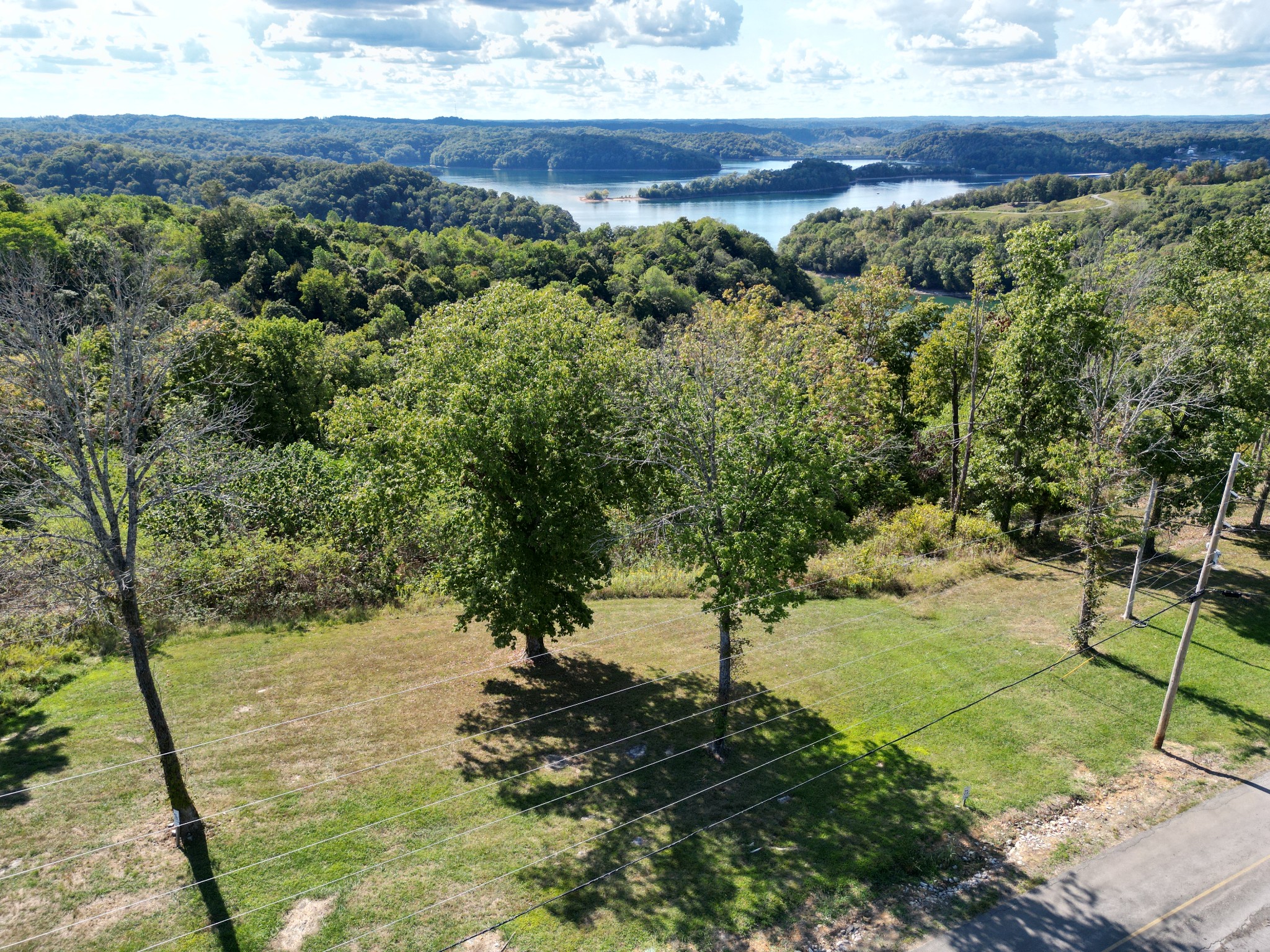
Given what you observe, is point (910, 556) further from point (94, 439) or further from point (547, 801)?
point (94, 439)

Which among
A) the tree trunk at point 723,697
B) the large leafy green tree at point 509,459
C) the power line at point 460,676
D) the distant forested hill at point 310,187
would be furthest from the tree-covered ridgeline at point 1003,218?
the tree trunk at point 723,697

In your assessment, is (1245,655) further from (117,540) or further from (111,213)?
(111,213)

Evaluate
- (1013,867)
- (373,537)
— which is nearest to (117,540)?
(373,537)

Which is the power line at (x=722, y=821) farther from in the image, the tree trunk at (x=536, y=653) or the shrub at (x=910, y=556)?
the tree trunk at (x=536, y=653)

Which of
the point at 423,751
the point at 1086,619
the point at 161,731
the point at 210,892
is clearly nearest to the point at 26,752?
the point at 161,731

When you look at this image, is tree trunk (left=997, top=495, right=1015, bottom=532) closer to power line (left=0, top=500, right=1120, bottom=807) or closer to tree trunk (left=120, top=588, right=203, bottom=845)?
power line (left=0, top=500, right=1120, bottom=807)
